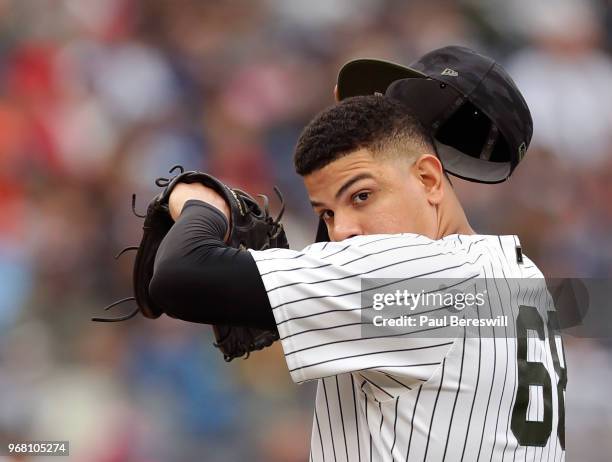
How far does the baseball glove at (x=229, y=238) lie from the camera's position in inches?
50.8

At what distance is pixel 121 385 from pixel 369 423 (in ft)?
6.94

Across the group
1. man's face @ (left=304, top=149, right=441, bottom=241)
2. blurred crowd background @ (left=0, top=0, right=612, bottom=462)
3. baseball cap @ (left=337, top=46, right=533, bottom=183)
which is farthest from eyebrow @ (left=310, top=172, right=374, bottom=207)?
blurred crowd background @ (left=0, top=0, right=612, bottom=462)

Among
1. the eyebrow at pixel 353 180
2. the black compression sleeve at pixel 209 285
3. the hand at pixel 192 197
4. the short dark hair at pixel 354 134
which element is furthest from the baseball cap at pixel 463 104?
the black compression sleeve at pixel 209 285

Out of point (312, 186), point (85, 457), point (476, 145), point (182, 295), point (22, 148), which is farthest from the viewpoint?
point (22, 148)

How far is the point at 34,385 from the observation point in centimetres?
313

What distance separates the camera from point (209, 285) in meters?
1.10

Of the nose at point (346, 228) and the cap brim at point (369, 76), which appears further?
the cap brim at point (369, 76)

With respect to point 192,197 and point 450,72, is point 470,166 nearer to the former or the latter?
point 450,72

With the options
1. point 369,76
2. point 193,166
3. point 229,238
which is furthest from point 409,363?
point 193,166

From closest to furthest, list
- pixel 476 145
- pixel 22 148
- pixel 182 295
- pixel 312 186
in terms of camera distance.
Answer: pixel 182 295
pixel 312 186
pixel 476 145
pixel 22 148

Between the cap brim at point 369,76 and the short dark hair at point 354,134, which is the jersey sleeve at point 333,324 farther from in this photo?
the cap brim at point 369,76

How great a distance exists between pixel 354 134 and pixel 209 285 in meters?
0.33

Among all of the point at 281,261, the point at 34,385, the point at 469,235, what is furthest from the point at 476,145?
the point at 34,385

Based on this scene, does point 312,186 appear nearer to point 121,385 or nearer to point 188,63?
point 121,385
